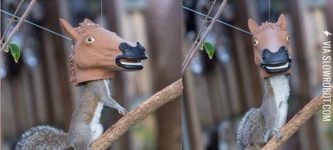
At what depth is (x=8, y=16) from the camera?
2521mm

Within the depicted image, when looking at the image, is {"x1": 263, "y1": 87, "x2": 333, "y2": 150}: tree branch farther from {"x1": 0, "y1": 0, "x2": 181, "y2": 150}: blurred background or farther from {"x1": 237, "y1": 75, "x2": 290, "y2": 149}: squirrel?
{"x1": 0, "y1": 0, "x2": 181, "y2": 150}: blurred background

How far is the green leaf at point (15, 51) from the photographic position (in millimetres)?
2502

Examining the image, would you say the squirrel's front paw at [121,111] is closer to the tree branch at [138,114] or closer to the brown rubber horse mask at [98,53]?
the tree branch at [138,114]

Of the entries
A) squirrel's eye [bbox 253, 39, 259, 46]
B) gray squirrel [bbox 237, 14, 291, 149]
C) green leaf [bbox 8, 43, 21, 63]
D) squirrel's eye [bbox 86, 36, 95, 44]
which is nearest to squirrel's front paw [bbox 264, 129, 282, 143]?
gray squirrel [bbox 237, 14, 291, 149]

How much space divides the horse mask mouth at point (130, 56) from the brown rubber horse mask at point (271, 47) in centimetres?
41

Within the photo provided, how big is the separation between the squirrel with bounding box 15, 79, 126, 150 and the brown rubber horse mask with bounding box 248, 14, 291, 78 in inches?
20.5

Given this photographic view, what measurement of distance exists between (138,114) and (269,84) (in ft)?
1.57

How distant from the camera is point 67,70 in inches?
99.0

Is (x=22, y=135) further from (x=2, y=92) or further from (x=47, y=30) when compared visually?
(x=47, y=30)

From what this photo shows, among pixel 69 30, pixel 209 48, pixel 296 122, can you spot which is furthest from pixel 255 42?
pixel 69 30

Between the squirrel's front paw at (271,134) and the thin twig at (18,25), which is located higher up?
the thin twig at (18,25)

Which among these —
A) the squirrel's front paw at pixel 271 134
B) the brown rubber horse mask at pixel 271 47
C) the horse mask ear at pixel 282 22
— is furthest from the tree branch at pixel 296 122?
the horse mask ear at pixel 282 22

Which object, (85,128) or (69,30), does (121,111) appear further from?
(69,30)

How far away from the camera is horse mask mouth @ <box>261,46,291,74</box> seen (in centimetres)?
244
